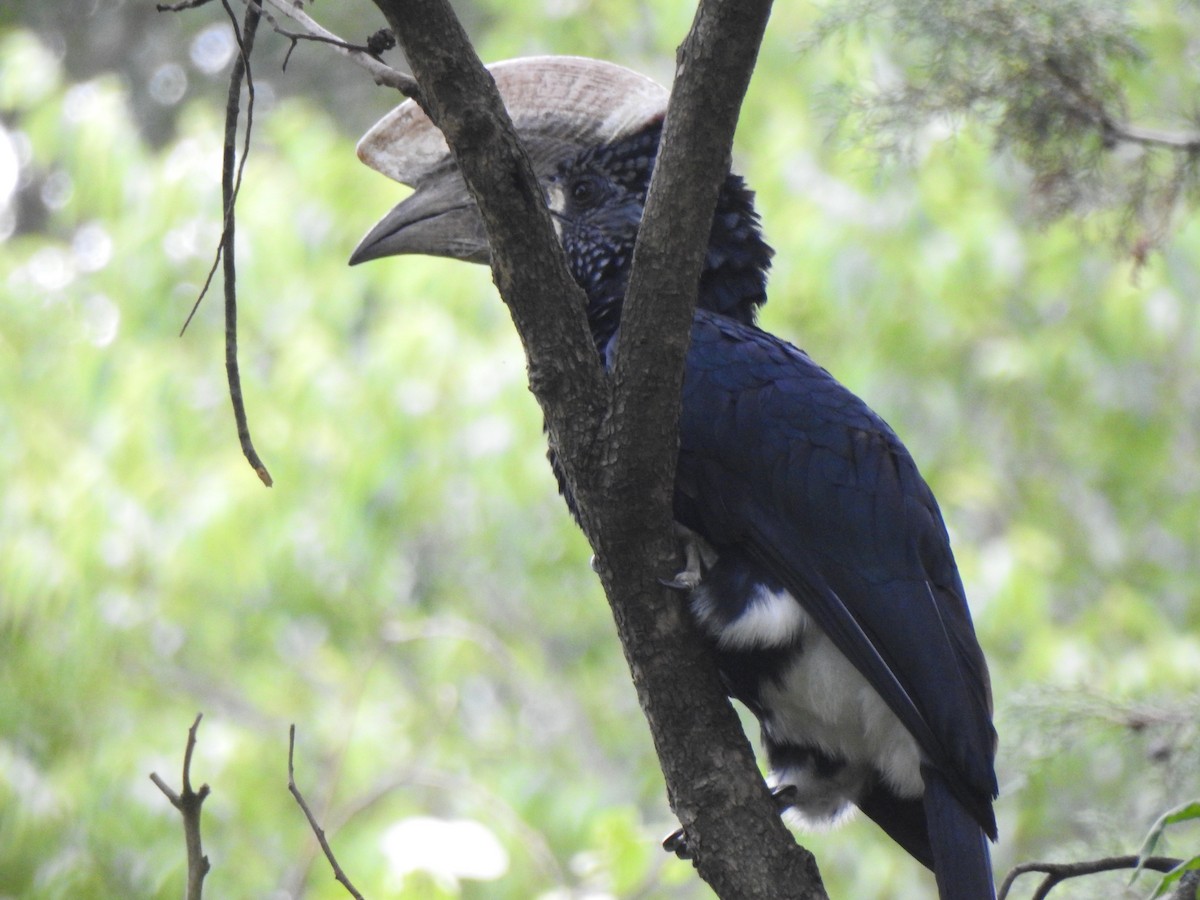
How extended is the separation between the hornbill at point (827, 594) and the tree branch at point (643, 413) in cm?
15

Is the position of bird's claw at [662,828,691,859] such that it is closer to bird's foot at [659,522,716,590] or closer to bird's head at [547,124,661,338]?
bird's foot at [659,522,716,590]

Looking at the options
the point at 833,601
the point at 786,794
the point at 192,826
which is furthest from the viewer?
the point at 786,794

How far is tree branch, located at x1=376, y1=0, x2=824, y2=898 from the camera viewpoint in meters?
1.63

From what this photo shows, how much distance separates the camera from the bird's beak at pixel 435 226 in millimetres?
2811

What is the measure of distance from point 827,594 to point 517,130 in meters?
1.16

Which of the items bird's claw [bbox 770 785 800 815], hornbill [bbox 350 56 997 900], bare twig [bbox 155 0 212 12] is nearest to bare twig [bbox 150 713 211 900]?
hornbill [bbox 350 56 997 900]

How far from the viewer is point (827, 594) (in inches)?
85.9

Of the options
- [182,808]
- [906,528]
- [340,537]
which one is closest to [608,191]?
[906,528]

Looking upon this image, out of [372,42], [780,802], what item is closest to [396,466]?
[780,802]

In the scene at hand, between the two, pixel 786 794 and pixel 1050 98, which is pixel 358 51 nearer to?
pixel 786 794

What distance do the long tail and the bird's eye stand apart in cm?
132

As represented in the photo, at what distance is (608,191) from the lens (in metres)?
2.76

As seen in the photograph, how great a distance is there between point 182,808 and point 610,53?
4.91m

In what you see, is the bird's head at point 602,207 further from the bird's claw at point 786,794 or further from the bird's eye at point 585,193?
the bird's claw at point 786,794
